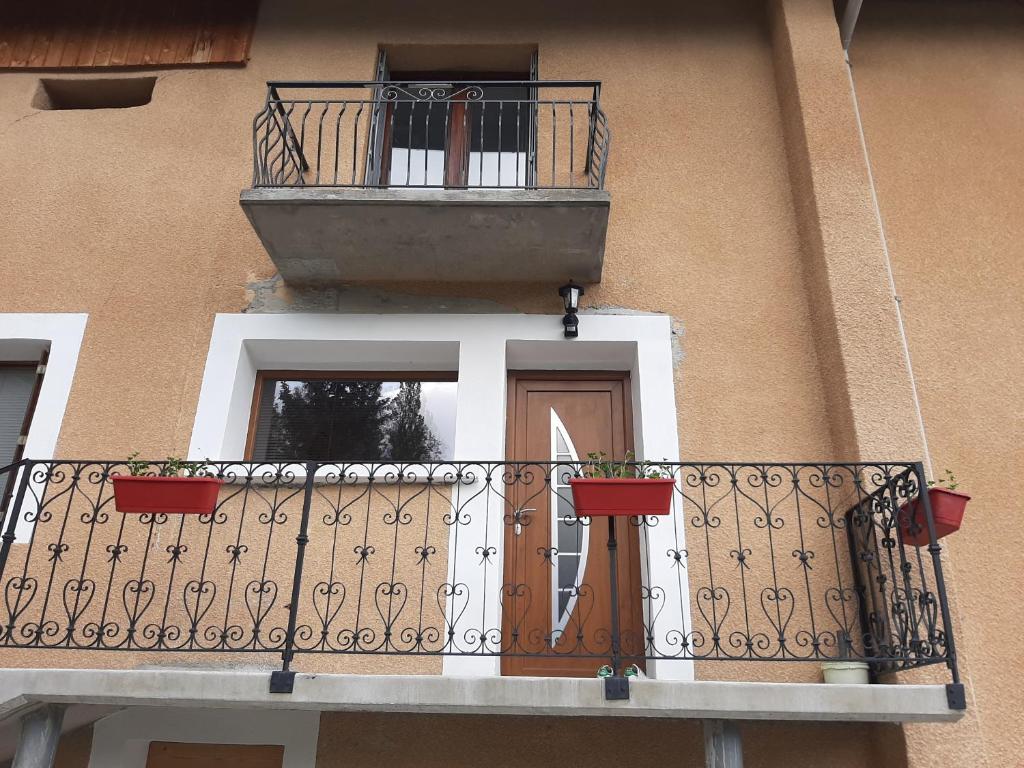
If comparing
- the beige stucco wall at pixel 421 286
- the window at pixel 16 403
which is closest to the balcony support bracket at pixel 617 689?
the beige stucco wall at pixel 421 286

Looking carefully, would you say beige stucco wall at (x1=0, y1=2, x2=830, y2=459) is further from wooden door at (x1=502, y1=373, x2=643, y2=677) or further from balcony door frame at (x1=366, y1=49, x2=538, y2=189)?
wooden door at (x1=502, y1=373, x2=643, y2=677)

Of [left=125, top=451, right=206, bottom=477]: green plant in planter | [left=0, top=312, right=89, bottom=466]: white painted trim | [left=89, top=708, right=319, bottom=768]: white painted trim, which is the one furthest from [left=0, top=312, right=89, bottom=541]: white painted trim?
[left=89, top=708, right=319, bottom=768]: white painted trim

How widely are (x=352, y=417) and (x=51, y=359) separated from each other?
2204 millimetres

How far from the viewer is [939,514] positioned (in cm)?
415

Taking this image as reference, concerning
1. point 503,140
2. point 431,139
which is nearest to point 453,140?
point 431,139

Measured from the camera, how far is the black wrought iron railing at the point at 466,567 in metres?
4.72

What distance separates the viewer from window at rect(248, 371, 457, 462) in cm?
567

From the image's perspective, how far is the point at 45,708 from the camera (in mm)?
4090

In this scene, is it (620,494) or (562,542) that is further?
(562,542)

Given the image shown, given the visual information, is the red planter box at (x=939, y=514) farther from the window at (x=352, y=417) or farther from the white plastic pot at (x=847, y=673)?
the window at (x=352, y=417)

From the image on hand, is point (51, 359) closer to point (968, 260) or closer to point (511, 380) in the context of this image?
point (511, 380)

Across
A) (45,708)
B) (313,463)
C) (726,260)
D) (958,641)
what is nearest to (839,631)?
(958,641)

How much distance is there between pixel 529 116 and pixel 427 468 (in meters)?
3.21

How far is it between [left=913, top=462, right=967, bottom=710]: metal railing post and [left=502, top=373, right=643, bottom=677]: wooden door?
1824 millimetres
